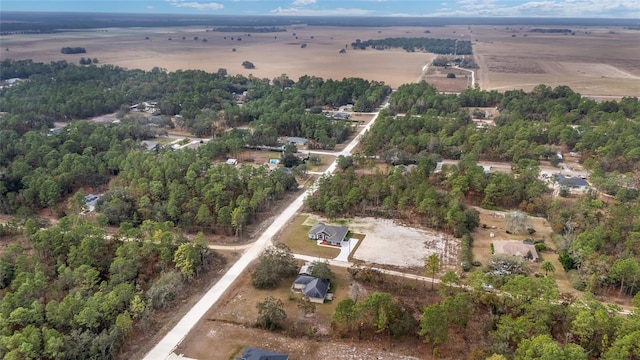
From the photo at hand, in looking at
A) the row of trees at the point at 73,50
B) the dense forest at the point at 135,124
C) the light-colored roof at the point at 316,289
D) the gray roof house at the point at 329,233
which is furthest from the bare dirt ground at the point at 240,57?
the light-colored roof at the point at 316,289

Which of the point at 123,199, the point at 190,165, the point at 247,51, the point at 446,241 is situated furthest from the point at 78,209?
the point at 247,51

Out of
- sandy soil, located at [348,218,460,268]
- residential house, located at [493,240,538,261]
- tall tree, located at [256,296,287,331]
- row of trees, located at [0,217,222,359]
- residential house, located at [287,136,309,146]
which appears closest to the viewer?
row of trees, located at [0,217,222,359]

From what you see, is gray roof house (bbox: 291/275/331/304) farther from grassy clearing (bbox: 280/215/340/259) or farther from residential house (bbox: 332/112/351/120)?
residential house (bbox: 332/112/351/120)

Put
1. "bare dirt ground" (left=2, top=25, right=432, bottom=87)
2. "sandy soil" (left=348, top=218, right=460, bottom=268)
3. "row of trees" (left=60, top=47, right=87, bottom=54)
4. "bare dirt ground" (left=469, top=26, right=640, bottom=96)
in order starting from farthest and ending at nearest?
"row of trees" (left=60, top=47, right=87, bottom=54), "bare dirt ground" (left=2, top=25, right=432, bottom=87), "bare dirt ground" (left=469, top=26, right=640, bottom=96), "sandy soil" (left=348, top=218, right=460, bottom=268)

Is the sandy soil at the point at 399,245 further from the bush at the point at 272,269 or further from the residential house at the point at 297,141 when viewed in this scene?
the residential house at the point at 297,141

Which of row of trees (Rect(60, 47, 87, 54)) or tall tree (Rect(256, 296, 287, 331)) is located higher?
row of trees (Rect(60, 47, 87, 54))

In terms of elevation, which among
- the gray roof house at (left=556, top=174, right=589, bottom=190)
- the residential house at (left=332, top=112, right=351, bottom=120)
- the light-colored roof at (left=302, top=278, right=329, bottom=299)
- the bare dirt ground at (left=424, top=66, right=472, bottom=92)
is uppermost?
the bare dirt ground at (left=424, top=66, right=472, bottom=92)

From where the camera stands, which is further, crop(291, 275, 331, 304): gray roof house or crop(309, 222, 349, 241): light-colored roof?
crop(309, 222, 349, 241): light-colored roof

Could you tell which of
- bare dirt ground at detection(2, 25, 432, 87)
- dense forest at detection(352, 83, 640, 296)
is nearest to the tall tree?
dense forest at detection(352, 83, 640, 296)
